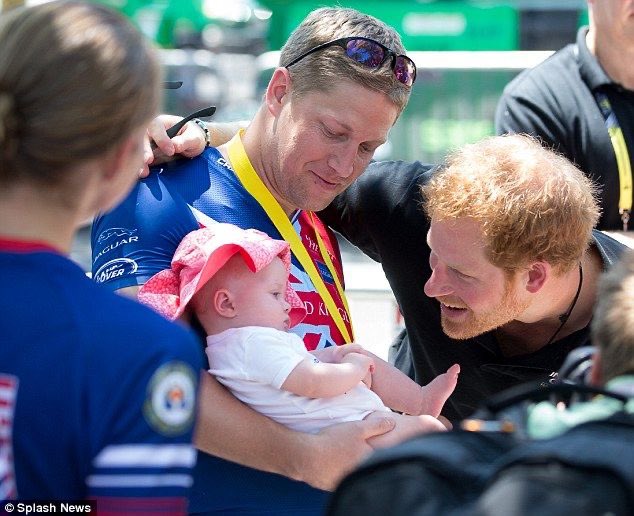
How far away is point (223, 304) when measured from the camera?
95.7 inches

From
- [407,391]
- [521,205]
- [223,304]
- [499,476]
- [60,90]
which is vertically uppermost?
→ [60,90]

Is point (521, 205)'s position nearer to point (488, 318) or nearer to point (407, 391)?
point (488, 318)

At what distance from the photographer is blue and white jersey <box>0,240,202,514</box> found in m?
1.49

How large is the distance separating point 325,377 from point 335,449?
16 centimetres

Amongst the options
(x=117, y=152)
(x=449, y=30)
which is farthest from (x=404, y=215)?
(x=449, y=30)

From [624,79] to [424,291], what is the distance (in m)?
1.44

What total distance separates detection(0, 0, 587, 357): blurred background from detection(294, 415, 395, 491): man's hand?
903mm

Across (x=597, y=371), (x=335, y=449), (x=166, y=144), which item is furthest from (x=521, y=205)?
(x=597, y=371)

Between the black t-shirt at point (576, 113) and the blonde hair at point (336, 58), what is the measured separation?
110 cm

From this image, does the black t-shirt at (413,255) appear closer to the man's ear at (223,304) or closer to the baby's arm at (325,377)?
the baby's arm at (325,377)

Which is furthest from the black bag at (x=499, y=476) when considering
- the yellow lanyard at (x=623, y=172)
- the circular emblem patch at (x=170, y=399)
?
the yellow lanyard at (x=623, y=172)

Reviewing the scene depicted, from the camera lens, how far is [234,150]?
2777 mm

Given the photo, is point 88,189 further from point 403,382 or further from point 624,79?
point 624,79

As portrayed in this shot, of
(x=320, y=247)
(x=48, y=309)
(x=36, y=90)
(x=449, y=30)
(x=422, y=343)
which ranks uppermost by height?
Answer: (x=36, y=90)
